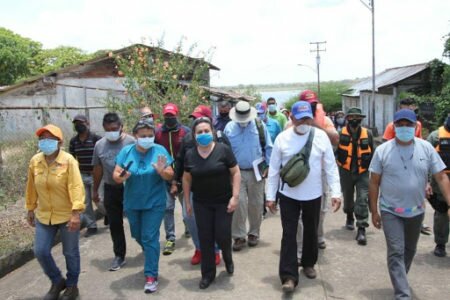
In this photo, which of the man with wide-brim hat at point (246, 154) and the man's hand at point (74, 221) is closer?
the man's hand at point (74, 221)

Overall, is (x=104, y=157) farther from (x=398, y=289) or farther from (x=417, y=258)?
(x=417, y=258)

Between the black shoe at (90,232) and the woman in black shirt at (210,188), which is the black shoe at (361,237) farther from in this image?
the black shoe at (90,232)

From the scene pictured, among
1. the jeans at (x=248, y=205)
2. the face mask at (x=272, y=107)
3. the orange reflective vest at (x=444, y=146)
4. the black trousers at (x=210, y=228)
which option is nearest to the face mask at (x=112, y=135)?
the black trousers at (x=210, y=228)

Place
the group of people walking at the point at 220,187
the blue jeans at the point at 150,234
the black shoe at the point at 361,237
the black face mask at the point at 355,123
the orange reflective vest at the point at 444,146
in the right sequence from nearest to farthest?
the group of people walking at the point at 220,187
the blue jeans at the point at 150,234
the orange reflective vest at the point at 444,146
the black shoe at the point at 361,237
the black face mask at the point at 355,123

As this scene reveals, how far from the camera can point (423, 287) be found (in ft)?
15.0

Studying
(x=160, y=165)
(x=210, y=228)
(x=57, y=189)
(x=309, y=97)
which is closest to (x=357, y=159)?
(x=309, y=97)

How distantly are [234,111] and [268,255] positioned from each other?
186 cm

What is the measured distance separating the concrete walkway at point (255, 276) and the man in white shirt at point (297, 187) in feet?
1.28

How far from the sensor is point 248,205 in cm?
596

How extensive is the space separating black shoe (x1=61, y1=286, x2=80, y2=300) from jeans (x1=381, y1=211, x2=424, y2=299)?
3.08 m

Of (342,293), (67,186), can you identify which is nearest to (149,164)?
(67,186)

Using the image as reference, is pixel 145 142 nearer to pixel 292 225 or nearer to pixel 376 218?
pixel 292 225

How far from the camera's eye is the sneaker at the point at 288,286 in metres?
4.37

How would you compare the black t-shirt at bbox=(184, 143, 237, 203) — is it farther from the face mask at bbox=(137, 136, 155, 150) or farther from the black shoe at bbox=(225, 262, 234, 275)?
the black shoe at bbox=(225, 262, 234, 275)
